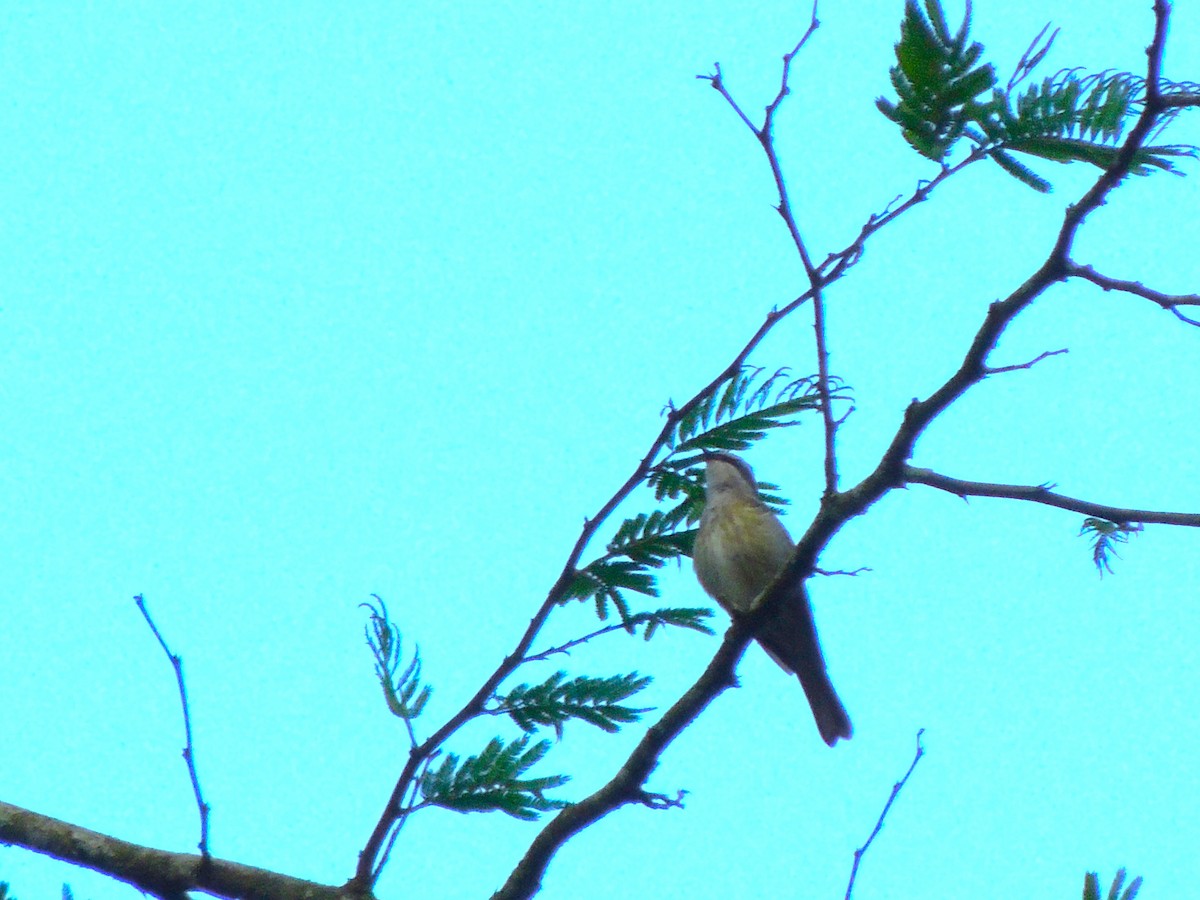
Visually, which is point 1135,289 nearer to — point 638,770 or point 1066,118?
point 1066,118

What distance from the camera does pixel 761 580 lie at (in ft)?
21.9

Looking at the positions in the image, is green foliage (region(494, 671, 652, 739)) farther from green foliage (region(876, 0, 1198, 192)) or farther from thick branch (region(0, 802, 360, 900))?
green foliage (region(876, 0, 1198, 192))

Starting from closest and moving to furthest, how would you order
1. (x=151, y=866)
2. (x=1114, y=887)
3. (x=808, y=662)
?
(x=1114, y=887) < (x=151, y=866) < (x=808, y=662)

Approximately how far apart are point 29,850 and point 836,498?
291 centimetres

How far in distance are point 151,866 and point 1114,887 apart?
3049mm

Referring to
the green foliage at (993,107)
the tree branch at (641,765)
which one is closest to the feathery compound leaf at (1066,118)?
the green foliage at (993,107)

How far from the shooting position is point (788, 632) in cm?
658

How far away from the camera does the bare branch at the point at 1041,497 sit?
133 inches

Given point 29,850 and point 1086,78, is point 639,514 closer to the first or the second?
point 1086,78

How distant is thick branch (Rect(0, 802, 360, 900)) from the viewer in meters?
4.18

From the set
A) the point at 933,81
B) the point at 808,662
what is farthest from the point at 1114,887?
the point at 808,662

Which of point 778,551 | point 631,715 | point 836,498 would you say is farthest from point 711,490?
point 836,498

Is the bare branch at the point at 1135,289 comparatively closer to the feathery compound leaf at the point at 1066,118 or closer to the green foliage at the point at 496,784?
the feathery compound leaf at the point at 1066,118

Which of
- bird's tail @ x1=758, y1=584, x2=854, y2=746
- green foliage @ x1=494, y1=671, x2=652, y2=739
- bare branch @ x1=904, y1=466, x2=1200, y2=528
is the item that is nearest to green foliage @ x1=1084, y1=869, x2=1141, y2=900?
bare branch @ x1=904, y1=466, x2=1200, y2=528
